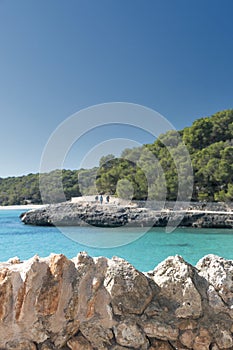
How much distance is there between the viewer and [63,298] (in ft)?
6.23

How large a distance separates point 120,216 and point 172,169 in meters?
5.42

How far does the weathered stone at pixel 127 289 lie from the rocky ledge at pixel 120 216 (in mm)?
20608

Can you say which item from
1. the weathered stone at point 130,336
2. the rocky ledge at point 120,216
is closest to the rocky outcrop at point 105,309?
the weathered stone at point 130,336

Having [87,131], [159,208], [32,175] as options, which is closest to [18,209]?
[32,175]

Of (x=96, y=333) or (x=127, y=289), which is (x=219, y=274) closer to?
(x=127, y=289)

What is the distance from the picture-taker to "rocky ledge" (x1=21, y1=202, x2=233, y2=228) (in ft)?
72.0

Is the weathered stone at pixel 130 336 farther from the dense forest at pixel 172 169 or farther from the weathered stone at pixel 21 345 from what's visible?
the dense forest at pixel 172 169

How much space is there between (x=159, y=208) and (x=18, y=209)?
32919mm

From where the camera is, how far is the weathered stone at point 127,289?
74.9 inches

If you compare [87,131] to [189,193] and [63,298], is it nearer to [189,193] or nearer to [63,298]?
[63,298]

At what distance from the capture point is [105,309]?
190 cm

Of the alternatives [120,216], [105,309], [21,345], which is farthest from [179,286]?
[120,216]

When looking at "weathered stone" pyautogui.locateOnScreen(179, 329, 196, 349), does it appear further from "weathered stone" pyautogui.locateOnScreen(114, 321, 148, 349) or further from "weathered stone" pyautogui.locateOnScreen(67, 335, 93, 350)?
"weathered stone" pyautogui.locateOnScreen(67, 335, 93, 350)

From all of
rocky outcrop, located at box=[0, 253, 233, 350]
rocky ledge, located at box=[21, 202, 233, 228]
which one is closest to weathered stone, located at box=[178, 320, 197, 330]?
rocky outcrop, located at box=[0, 253, 233, 350]
